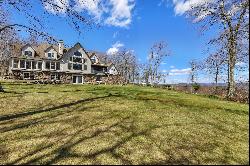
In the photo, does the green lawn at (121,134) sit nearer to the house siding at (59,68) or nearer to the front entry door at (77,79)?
the house siding at (59,68)

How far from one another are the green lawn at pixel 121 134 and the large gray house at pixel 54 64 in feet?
143

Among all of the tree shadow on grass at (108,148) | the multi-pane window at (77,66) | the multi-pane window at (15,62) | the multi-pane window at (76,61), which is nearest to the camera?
the tree shadow on grass at (108,148)

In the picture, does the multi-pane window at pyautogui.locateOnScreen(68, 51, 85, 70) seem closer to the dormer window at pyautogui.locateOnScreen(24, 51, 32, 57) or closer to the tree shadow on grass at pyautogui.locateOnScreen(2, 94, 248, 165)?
the dormer window at pyautogui.locateOnScreen(24, 51, 32, 57)

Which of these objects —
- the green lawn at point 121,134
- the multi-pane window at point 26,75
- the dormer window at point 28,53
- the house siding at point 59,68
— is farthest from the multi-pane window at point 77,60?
the green lawn at point 121,134

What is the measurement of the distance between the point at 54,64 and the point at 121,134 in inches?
2167

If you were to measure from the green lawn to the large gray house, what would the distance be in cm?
4360

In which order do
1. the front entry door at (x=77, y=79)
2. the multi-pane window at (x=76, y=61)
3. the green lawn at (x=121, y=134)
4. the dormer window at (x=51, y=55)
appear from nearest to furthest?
the green lawn at (x=121, y=134) < the dormer window at (x=51, y=55) < the multi-pane window at (x=76, y=61) < the front entry door at (x=77, y=79)

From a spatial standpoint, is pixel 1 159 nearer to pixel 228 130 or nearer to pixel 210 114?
pixel 228 130

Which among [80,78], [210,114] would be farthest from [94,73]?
[210,114]

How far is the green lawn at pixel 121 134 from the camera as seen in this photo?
779cm

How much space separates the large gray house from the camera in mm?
58250

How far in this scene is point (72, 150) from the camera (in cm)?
834

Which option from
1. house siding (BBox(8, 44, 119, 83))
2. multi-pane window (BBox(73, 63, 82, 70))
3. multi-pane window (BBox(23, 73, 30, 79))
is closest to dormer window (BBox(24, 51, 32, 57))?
house siding (BBox(8, 44, 119, 83))

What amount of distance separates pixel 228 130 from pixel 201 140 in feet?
7.42
